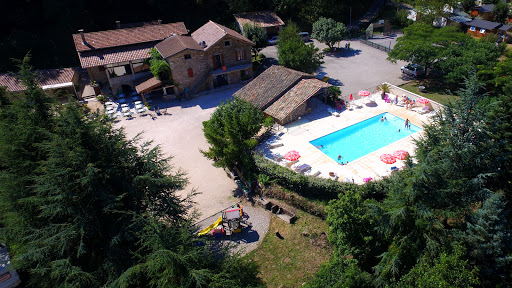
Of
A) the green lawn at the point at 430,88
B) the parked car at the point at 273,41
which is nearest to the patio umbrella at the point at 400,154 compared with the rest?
the green lawn at the point at 430,88

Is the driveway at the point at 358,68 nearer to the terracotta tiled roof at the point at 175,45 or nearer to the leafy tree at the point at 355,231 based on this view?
the terracotta tiled roof at the point at 175,45

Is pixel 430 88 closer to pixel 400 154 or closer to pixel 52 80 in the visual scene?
pixel 400 154

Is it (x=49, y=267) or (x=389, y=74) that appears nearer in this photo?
(x=49, y=267)

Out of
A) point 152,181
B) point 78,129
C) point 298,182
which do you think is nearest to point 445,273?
point 298,182

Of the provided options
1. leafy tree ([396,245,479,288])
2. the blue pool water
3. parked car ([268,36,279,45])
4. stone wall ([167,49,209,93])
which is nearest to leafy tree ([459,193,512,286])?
leafy tree ([396,245,479,288])

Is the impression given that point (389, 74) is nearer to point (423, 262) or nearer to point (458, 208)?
point (458, 208)
